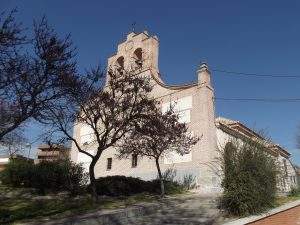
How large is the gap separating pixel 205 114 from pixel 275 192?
1397 centimetres

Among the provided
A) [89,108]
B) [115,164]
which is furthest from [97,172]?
[89,108]

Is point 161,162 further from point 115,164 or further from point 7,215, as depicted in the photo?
point 7,215

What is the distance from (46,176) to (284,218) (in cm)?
1503

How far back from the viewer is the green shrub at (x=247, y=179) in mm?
14664

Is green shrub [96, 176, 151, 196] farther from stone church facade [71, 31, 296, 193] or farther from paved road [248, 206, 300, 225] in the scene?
paved road [248, 206, 300, 225]

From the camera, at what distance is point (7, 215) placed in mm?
17125

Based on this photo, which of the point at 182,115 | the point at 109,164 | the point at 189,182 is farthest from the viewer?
the point at 109,164

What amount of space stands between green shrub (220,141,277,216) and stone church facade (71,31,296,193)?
10013mm

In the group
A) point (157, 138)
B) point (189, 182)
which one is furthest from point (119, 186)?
point (189, 182)

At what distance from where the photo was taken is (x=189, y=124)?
30.6 metres

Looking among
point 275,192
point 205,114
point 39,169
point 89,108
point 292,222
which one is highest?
point 205,114

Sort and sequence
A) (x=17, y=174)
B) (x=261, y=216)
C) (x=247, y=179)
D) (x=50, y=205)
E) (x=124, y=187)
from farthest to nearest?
(x=17, y=174) < (x=124, y=187) < (x=50, y=205) < (x=247, y=179) < (x=261, y=216)

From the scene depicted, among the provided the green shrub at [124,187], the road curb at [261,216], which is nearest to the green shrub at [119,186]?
the green shrub at [124,187]

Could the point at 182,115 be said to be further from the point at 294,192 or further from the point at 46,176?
the point at 294,192
